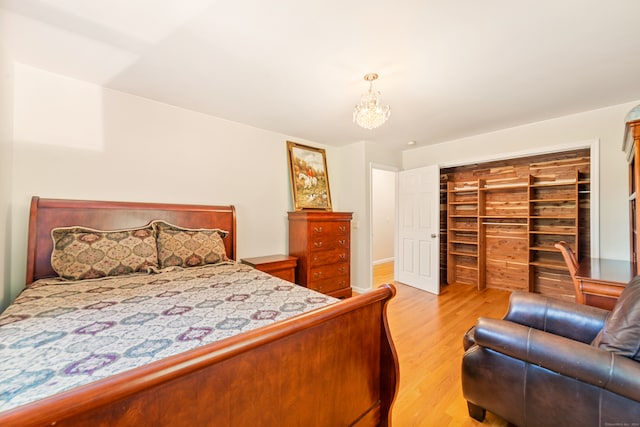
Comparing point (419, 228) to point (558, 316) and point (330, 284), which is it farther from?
point (558, 316)

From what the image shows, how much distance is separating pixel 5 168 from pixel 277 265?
7.65ft

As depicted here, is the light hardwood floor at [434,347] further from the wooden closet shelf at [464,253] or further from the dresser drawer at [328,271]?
the dresser drawer at [328,271]

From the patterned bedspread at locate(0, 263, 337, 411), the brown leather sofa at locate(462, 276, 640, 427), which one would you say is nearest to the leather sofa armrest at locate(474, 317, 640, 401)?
the brown leather sofa at locate(462, 276, 640, 427)

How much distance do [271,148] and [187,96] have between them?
124 cm

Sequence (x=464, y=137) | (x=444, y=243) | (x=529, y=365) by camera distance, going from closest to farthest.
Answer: (x=529, y=365)
(x=464, y=137)
(x=444, y=243)

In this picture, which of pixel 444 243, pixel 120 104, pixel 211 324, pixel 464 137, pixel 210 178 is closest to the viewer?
pixel 211 324

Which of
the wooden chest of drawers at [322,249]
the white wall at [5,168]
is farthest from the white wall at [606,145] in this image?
the white wall at [5,168]

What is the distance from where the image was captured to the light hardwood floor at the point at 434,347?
5.36ft

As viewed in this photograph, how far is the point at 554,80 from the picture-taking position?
223 cm

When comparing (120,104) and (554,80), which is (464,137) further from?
(120,104)

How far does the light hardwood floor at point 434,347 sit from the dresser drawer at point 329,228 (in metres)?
1.19

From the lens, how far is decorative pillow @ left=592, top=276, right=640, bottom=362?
44.1 inches

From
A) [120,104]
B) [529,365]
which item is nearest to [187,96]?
[120,104]

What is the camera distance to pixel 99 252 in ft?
6.66
